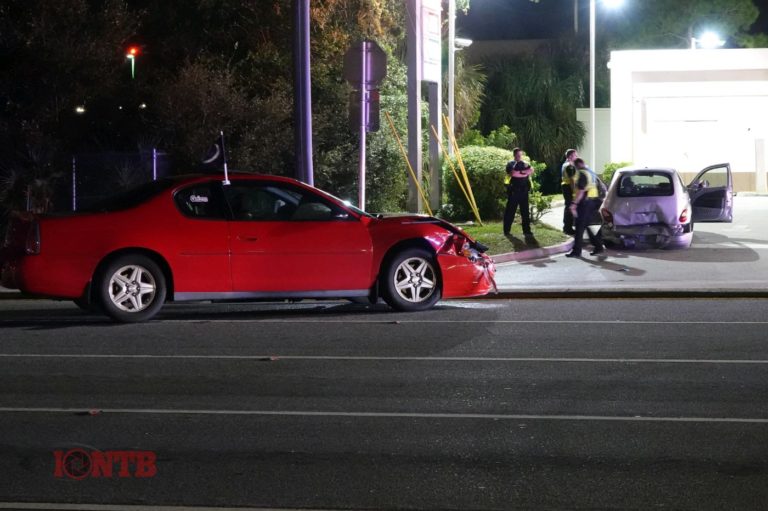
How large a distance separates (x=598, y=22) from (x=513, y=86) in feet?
53.7

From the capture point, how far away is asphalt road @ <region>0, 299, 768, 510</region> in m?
6.65

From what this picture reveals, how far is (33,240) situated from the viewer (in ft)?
43.2

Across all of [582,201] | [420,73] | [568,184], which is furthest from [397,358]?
[420,73]

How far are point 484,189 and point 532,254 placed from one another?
4.98m

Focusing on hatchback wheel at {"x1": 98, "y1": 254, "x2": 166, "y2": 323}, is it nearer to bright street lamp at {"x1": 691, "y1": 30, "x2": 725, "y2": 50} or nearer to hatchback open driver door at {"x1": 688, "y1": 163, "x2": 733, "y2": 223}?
hatchback open driver door at {"x1": 688, "y1": 163, "x2": 733, "y2": 223}

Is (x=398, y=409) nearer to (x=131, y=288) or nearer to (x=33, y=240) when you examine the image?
(x=131, y=288)

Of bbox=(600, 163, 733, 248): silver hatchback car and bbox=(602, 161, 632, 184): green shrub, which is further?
bbox=(602, 161, 632, 184): green shrub

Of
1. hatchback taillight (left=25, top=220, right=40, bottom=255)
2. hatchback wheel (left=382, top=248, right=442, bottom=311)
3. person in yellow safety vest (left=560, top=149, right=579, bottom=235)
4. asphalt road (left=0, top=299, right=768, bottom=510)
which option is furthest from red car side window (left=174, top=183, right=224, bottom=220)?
person in yellow safety vest (left=560, top=149, right=579, bottom=235)

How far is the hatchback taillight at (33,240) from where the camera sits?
13.1 metres

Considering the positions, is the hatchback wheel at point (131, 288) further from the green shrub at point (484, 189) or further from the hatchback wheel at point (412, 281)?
the green shrub at point (484, 189)

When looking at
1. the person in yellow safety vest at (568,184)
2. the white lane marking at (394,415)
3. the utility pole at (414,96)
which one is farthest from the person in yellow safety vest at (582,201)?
the white lane marking at (394,415)

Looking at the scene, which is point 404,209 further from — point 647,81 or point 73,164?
point 647,81

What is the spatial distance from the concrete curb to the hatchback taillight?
860cm

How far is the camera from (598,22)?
64188mm
